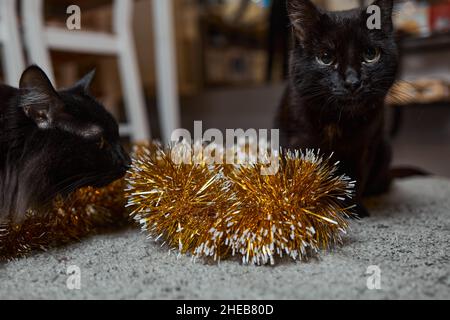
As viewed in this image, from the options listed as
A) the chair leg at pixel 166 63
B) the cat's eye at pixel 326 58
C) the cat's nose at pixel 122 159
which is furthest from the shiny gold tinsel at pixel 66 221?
the chair leg at pixel 166 63

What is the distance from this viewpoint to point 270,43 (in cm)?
204

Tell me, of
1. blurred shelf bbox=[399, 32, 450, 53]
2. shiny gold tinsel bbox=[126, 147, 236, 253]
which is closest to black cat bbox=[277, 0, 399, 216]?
shiny gold tinsel bbox=[126, 147, 236, 253]

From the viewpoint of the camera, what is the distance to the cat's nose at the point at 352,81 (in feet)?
2.47

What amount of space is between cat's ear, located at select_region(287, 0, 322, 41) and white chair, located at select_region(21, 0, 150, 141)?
2.73 feet

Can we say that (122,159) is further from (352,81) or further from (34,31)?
(34,31)

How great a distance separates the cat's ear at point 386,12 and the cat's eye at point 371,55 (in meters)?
0.07

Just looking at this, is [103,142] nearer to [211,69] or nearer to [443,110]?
[443,110]

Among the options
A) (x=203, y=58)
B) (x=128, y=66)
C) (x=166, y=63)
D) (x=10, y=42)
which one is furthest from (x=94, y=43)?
(x=203, y=58)

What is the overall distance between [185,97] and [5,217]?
82.9 inches

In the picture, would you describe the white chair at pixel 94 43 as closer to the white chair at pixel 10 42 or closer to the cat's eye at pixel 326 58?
the white chair at pixel 10 42

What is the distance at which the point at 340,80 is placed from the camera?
0.77 metres

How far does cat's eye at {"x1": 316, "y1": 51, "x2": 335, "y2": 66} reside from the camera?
2.61ft

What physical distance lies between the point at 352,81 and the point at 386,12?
199mm
